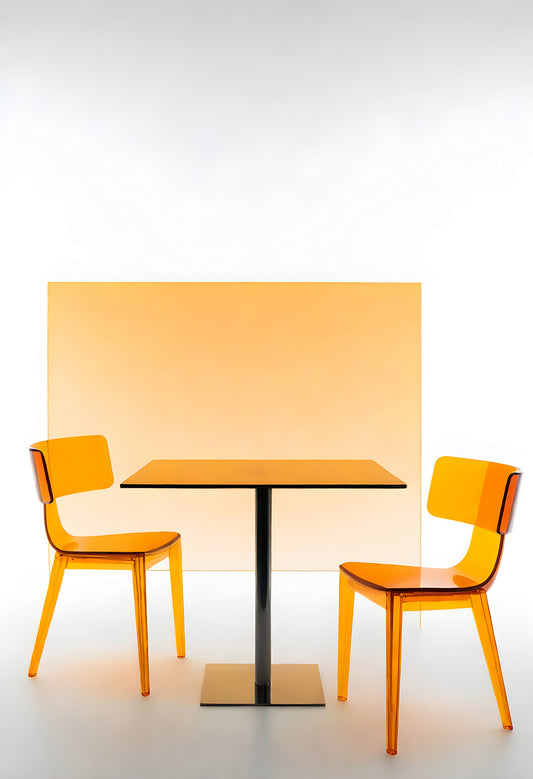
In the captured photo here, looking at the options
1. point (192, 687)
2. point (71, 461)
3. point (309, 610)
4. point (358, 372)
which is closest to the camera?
point (192, 687)

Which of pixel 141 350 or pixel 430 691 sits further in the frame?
pixel 141 350

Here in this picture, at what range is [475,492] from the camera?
8.05 feet

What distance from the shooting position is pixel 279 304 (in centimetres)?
397

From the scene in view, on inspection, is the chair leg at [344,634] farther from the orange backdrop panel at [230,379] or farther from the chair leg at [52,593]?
the orange backdrop panel at [230,379]

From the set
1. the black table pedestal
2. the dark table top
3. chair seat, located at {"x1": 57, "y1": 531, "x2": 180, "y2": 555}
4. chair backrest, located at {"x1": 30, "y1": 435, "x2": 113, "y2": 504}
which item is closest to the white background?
chair backrest, located at {"x1": 30, "y1": 435, "x2": 113, "y2": 504}

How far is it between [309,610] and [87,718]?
152cm

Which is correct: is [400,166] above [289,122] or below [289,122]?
below

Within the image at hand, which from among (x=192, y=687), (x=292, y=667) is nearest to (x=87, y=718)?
(x=192, y=687)

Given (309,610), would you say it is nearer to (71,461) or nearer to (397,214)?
(71,461)

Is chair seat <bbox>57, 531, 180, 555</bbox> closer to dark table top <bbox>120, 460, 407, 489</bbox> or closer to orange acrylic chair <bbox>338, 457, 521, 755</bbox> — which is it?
dark table top <bbox>120, 460, 407, 489</bbox>

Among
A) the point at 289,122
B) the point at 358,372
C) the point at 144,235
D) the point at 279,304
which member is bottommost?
the point at 358,372

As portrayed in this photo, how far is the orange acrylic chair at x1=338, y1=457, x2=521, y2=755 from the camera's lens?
2154 millimetres

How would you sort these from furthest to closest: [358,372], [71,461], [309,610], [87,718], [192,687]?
[358,372] < [309,610] < [71,461] < [192,687] < [87,718]

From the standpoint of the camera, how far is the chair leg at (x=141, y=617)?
2.47m
